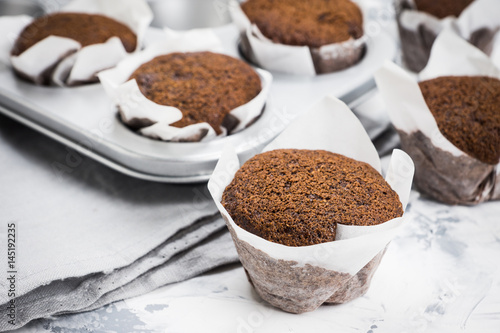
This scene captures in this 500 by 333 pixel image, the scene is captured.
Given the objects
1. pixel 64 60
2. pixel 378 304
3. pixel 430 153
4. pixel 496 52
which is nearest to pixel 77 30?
pixel 64 60

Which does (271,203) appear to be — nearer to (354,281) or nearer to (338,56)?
(354,281)

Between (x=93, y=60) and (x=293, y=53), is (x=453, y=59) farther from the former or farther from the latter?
(x=93, y=60)

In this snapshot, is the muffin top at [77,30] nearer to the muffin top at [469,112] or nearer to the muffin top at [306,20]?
the muffin top at [306,20]

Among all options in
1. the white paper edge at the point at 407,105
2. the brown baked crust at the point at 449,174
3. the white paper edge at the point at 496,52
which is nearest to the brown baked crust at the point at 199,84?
the white paper edge at the point at 407,105

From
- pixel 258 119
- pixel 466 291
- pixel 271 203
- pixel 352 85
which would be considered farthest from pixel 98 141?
pixel 466 291

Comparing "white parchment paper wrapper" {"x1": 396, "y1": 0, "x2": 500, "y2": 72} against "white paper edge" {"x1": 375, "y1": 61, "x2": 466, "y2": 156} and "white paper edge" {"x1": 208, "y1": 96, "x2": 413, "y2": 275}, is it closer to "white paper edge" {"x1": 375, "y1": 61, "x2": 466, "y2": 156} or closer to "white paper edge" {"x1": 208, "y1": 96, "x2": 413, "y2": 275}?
"white paper edge" {"x1": 375, "y1": 61, "x2": 466, "y2": 156}

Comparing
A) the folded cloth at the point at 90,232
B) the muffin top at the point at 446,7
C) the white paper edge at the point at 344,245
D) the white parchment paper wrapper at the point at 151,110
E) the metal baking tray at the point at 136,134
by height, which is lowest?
the folded cloth at the point at 90,232

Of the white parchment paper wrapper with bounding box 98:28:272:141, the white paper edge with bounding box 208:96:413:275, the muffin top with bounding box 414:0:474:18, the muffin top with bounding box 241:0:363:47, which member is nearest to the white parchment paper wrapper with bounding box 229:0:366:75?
the muffin top with bounding box 241:0:363:47
